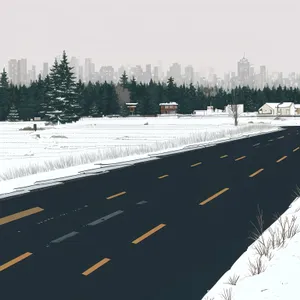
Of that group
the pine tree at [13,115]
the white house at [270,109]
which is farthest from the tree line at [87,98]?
the white house at [270,109]

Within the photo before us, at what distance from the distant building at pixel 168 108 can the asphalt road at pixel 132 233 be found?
10762 centimetres

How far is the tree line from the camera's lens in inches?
2859

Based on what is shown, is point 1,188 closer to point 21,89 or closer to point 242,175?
point 242,175

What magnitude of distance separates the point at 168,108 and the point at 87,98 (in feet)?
79.1

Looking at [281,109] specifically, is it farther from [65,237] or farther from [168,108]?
[65,237]

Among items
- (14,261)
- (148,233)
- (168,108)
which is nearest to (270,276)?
(148,233)

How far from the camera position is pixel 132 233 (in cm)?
843

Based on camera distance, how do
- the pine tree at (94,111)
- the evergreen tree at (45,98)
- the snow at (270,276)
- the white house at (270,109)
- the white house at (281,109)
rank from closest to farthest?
the snow at (270,276)
the evergreen tree at (45,98)
the pine tree at (94,111)
the white house at (281,109)
the white house at (270,109)

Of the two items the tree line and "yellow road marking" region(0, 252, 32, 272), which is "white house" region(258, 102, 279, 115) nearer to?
the tree line

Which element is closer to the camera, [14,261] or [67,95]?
[14,261]

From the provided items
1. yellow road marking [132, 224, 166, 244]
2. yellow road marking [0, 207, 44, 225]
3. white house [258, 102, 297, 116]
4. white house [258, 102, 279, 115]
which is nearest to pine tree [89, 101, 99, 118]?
white house [258, 102, 279, 115]

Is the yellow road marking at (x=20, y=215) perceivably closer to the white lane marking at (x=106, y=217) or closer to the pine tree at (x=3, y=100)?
the white lane marking at (x=106, y=217)

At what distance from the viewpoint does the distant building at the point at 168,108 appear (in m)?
123

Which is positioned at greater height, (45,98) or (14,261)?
(45,98)
